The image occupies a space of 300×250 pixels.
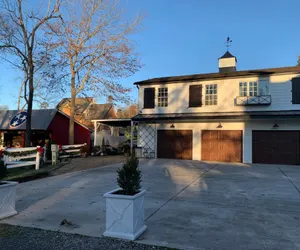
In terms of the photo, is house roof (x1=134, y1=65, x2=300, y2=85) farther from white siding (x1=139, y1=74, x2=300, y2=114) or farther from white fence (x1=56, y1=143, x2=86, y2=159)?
white fence (x1=56, y1=143, x2=86, y2=159)

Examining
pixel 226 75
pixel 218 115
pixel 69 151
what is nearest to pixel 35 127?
pixel 69 151

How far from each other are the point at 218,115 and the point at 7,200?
12574mm

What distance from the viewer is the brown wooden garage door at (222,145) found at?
16.0m

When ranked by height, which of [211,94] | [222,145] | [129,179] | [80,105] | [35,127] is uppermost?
[80,105]

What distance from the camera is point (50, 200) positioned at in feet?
20.6

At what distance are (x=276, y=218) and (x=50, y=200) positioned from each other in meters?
4.90

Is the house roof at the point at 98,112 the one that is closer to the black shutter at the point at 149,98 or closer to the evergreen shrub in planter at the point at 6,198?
the black shutter at the point at 149,98

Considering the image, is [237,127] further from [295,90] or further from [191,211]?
[191,211]

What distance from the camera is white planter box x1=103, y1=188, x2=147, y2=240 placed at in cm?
393

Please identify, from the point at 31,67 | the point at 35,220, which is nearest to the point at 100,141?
the point at 31,67

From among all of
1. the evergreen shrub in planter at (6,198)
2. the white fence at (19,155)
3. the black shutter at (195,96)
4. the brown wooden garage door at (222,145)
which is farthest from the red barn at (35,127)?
the evergreen shrub in planter at (6,198)

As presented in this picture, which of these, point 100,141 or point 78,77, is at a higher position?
point 78,77

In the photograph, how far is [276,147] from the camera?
597 inches

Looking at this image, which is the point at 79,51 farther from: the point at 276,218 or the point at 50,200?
the point at 276,218
